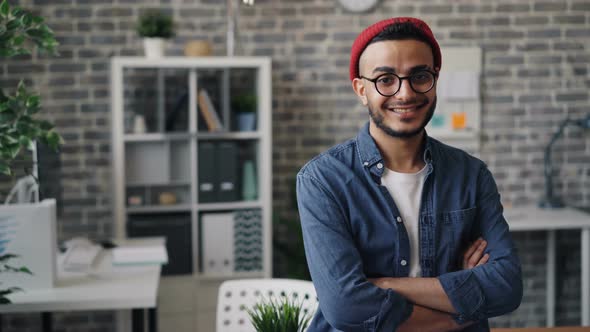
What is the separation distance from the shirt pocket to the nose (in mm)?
311

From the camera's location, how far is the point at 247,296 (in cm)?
227

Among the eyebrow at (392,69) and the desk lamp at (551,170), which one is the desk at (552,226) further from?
the eyebrow at (392,69)

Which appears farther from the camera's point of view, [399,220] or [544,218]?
[544,218]

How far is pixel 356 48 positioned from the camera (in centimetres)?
170

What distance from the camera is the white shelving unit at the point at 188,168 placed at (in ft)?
12.6

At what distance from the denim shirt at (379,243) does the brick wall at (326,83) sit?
254cm

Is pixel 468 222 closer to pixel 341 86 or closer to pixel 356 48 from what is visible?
pixel 356 48

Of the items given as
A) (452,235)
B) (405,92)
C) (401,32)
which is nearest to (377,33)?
(401,32)

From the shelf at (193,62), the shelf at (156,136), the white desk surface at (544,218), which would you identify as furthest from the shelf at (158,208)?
the white desk surface at (544,218)

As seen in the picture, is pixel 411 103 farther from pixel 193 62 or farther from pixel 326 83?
pixel 326 83

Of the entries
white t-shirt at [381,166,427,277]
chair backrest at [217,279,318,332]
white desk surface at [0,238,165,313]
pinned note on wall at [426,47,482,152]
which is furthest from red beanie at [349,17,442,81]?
pinned note on wall at [426,47,482,152]

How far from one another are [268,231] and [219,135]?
612 millimetres

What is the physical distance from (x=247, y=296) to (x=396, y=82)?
97cm

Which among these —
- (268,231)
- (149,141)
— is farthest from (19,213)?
(268,231)
